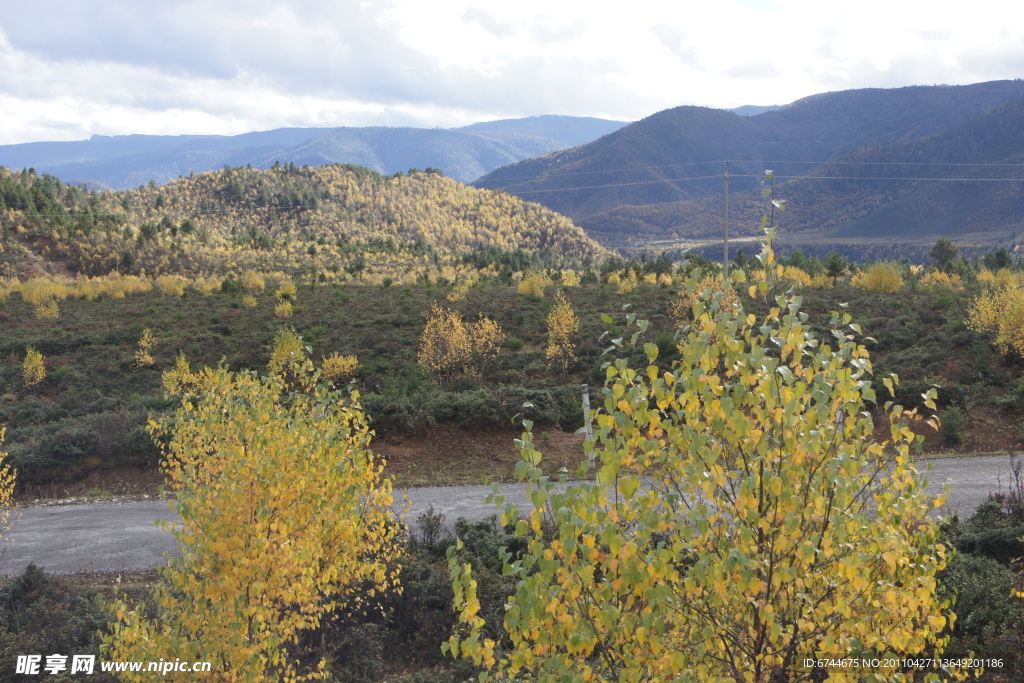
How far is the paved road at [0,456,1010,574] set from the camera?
411 inches

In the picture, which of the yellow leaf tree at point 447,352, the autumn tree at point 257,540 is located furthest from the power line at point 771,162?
the autumn tree at point 257,540

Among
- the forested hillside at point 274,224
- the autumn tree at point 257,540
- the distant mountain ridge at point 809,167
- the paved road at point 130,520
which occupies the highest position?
the distant mountain ridge at point 809,167

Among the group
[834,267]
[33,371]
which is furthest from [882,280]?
[33,371]

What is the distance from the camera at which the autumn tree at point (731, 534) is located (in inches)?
104

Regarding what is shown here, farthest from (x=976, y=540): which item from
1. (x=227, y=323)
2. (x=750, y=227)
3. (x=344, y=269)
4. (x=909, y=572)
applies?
(x=750, y=227)

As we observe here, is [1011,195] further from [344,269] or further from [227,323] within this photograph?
[227,323]

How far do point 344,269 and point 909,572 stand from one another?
52235mm

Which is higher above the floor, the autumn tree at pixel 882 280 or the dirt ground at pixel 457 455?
the autumn tree at pixel 882 280

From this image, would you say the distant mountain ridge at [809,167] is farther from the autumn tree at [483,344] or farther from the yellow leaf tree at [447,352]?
the yellow leaf tree at [447,352]

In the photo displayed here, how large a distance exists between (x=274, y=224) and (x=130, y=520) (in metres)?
64.3

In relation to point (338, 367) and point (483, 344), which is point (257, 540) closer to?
point (338, 367)

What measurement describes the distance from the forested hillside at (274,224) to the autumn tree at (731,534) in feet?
149

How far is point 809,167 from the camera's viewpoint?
161125 mm

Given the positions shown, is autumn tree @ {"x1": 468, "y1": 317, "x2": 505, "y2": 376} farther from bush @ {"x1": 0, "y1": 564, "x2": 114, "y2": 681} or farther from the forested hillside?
the forested hillside
